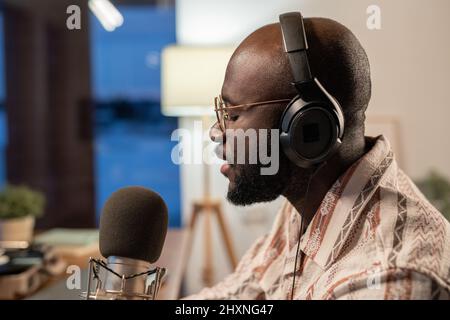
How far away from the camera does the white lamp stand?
28.4 inches

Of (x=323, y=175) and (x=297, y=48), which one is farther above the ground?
(x=297, y=48)

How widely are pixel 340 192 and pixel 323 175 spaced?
33mm

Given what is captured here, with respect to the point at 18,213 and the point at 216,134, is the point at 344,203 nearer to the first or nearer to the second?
the point at 216,134

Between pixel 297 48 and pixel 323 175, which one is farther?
pixel 323 175

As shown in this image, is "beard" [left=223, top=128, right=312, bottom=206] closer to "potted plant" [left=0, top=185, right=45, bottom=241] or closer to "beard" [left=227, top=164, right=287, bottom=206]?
"beard" [left=227, top=164, right=287, bottom=206]

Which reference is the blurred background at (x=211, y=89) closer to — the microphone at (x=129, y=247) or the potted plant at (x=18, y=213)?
the microphone at (x=129, y=247)

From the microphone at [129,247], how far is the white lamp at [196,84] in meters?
0.15

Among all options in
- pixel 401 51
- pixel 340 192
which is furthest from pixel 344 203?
pixel 401 51

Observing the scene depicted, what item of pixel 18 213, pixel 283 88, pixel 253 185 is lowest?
pixel 18 213

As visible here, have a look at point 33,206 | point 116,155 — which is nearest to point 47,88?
point 33,206

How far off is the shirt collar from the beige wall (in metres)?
0.05

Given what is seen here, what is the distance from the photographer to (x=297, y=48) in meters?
0.58

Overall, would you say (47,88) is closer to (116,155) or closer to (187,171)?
(116,155)

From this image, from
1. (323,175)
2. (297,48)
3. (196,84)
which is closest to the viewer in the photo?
(297,48)
